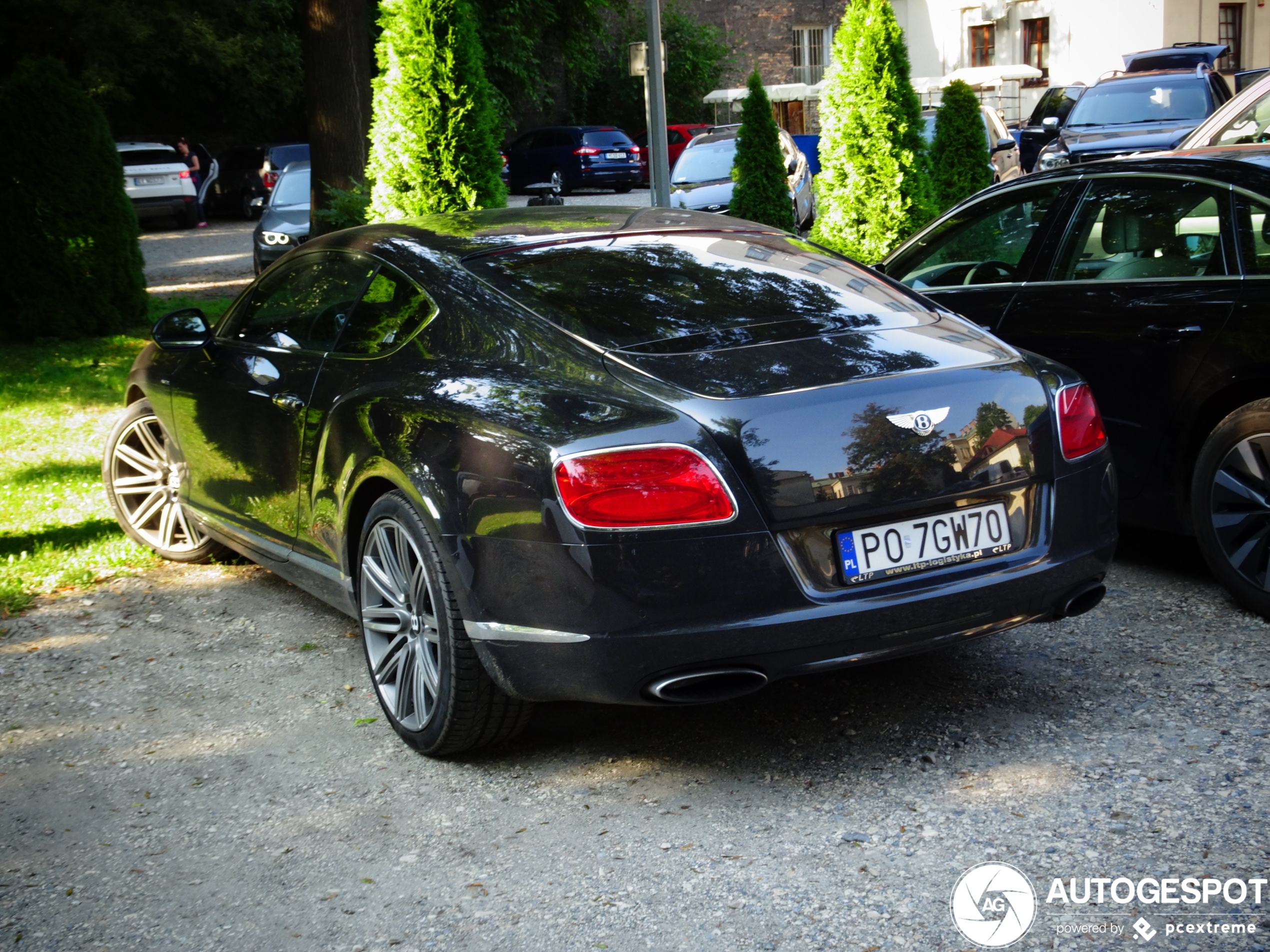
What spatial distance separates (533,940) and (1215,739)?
1.95 meters

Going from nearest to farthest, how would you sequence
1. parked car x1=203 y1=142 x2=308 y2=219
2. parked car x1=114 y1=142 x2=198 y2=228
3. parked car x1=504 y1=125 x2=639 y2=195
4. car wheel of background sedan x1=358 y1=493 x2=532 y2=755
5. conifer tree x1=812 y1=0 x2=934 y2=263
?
car wheel of background sedan x1=358 y1=493 x2=532 y2=755 → conifer tree x1=812 y1=0 x2=934 y2=263 → parked car x1=114 y1=142 x2=198 y2=228 → parked car x1=203 y1=142 x2=308 y2=219 → parked car x1=504 y1=125 x2=639 y2=195

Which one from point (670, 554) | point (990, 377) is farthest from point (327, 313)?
point (990, 377)

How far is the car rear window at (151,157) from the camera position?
2855 cm

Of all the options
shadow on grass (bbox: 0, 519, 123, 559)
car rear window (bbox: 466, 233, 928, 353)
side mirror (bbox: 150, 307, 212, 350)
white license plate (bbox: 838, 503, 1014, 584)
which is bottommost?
shadow on grass (bbox: 0, 519, 123, 559)

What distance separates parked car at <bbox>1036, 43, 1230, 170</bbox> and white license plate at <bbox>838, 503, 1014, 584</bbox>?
1436 cm

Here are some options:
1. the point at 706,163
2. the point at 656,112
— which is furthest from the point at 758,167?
the point at 706,163

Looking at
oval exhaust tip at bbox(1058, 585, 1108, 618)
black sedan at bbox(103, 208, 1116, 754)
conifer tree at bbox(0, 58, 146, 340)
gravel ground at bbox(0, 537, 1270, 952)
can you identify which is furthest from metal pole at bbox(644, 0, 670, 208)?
oval exhaust tip at bbox(1058, 585, 1108, 618)

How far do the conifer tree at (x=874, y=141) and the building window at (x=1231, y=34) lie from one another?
30985 millimetres

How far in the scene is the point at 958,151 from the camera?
13.5 m

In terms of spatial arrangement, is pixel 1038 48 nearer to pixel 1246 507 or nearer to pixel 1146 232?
pixel 1146 232

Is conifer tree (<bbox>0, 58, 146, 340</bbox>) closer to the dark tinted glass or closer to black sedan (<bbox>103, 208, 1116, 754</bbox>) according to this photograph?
black sedan (<bbox>103, 208, 1116, 754</bbox>)

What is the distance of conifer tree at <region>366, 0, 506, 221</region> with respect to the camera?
9453 millimetres

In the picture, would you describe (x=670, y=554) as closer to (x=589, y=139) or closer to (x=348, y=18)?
(x=348, y=18)

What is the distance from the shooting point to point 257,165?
A: 3184cm
